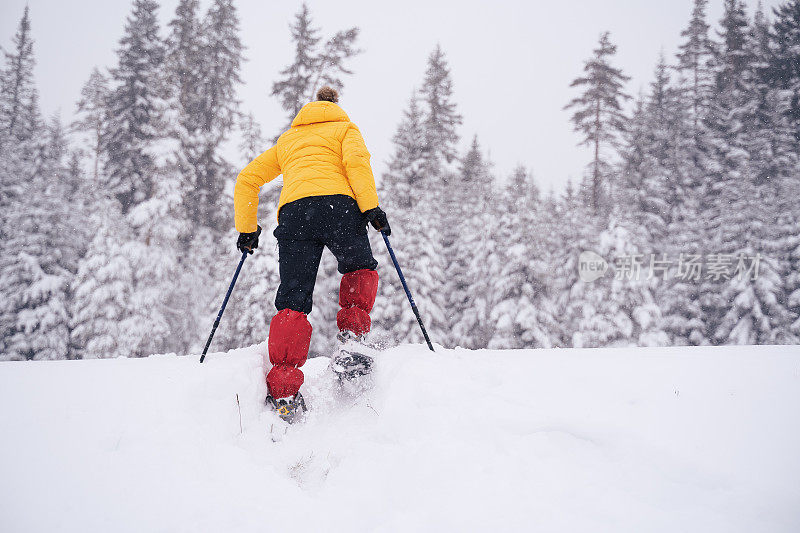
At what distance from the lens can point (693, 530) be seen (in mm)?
1533

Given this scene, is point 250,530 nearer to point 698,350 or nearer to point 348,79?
point 698,350

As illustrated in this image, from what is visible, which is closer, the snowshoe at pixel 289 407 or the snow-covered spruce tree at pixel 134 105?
the snowshoe at pixel 289 407

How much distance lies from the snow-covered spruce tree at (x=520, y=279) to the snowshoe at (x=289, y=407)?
51.5ft

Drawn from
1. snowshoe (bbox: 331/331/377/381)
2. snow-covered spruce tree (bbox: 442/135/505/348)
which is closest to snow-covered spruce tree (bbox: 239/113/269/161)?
snow-covered spruce tree (bbox: 442/135/505/348)

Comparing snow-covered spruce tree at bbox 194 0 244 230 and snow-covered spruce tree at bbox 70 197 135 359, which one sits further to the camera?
snow-covered spruce tree at bbox 194 0 244 230

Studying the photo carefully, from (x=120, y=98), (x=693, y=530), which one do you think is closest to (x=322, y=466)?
(x=693, y=530)

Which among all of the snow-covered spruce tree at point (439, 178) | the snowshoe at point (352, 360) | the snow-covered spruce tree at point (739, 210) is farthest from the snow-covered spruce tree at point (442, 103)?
the snowshoe at point (352, 360)

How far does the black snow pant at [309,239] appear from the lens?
3276 millimetres

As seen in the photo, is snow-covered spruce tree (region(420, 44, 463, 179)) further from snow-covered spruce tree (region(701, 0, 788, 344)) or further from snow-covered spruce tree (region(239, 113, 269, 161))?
snow-covered spruce tree (region(701, 0, 788, 344))

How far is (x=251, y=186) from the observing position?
12.3ft

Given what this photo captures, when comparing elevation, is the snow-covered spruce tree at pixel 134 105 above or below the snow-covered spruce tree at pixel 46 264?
above

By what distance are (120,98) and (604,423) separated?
23.6m

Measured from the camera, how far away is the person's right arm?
12.2 ft

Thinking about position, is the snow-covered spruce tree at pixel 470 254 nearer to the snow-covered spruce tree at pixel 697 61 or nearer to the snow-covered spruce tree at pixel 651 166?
the snow-covered spruce tree at pixel 651 166
